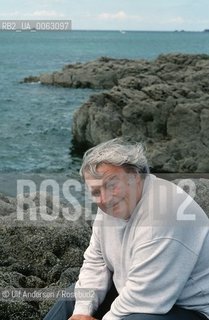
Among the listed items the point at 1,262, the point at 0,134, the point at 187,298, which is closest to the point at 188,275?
the point at 187,298

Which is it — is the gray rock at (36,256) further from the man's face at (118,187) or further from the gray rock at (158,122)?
the gray rock at (158,122)

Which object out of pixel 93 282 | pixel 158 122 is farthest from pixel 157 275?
pixel 158 122

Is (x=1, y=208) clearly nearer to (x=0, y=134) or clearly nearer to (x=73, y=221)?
(x=73, y=221)

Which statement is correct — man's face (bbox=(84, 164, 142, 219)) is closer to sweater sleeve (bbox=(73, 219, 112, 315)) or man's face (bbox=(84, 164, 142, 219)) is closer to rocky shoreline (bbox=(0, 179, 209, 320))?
sweater sleeve (bbox=(73, 219, 112, 315))

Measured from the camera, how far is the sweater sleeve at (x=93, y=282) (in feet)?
10.1

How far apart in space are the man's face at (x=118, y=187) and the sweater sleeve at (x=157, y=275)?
0.67 ft

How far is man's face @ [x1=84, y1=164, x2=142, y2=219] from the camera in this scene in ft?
9.26

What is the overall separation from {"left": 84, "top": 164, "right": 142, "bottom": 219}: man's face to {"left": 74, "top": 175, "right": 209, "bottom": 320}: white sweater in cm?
4

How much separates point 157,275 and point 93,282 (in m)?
0.53

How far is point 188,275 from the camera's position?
271cm

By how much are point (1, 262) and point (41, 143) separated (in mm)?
20893

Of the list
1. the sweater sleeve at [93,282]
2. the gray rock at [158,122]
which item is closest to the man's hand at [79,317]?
the sweater sleeve at [93,282]

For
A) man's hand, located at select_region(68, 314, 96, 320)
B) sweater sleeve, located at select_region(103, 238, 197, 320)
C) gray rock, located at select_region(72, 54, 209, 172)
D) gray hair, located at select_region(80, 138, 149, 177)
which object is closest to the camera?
sweater sleeve, located at select_region(103, 238, 197, 320)

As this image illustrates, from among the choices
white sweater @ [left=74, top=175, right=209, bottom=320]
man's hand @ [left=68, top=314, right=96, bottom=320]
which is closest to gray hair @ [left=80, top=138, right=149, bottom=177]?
white sweater @ [left=74, top=175, right=209, bottom=320]
